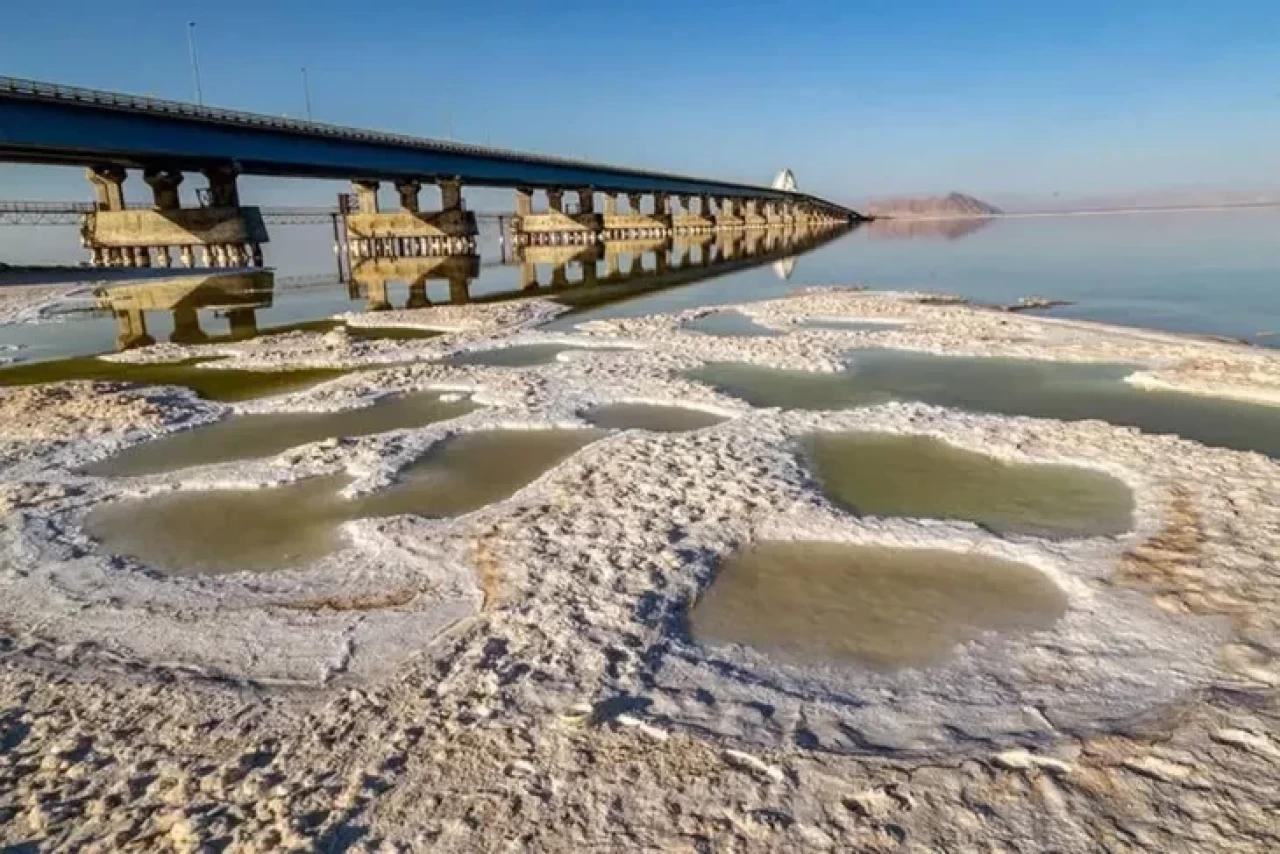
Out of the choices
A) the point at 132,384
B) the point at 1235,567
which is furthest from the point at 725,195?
the point at 1235,567

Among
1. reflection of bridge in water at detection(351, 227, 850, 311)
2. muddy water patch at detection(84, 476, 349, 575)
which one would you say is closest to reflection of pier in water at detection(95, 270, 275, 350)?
reflection of bridge in water at detection(351, 227, 850, 311)

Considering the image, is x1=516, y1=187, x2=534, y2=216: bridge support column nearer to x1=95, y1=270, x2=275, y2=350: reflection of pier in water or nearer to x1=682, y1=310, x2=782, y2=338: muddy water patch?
x1=95, y1=270, x2=275, y2=350: reflection of pier in water

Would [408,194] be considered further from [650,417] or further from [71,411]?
[650,417]

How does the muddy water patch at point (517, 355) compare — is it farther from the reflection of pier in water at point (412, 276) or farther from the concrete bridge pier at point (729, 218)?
the concrete bridge pier at point (729, 218)

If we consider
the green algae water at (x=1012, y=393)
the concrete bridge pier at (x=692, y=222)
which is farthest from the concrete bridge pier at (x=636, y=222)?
the green algae water at (x=1012, y=393)

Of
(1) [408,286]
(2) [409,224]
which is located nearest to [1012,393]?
(1) [408,286]

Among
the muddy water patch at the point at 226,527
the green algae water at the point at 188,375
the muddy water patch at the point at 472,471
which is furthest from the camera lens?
the green algae water at the point at 188,375

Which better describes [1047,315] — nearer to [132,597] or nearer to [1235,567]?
[1235,567]
